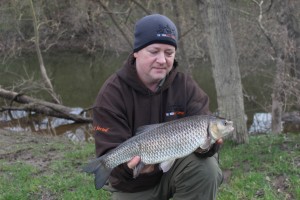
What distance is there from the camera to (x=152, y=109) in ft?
11.9

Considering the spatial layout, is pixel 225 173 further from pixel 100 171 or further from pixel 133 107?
pixel 100 171

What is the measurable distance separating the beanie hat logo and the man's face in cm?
8

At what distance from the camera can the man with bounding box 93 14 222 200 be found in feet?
11.2

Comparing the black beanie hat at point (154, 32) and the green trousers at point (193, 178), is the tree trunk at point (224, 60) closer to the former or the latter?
the black beanie hat at point (154, 32)

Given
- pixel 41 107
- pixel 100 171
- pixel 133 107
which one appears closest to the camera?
pixel 100 171

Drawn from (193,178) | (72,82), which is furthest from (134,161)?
(72,82)

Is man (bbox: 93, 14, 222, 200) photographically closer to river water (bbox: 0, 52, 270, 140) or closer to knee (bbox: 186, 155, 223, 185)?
knee (bbox: 186, 155, 223, 185)

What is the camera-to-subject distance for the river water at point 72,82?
14.4m

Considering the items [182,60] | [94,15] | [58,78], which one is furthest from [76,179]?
[58,78]

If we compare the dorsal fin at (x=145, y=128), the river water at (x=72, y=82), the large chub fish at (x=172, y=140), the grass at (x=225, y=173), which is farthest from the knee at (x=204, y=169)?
the river water at (x=72, y=82)

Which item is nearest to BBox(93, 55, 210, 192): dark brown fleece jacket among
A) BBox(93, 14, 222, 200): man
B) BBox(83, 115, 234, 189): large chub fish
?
BBox(93, 14, 222, 200): man

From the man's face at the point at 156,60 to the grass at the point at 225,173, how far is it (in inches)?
79.6

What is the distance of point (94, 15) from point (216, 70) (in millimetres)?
8959

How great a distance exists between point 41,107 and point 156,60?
40.4 ft
